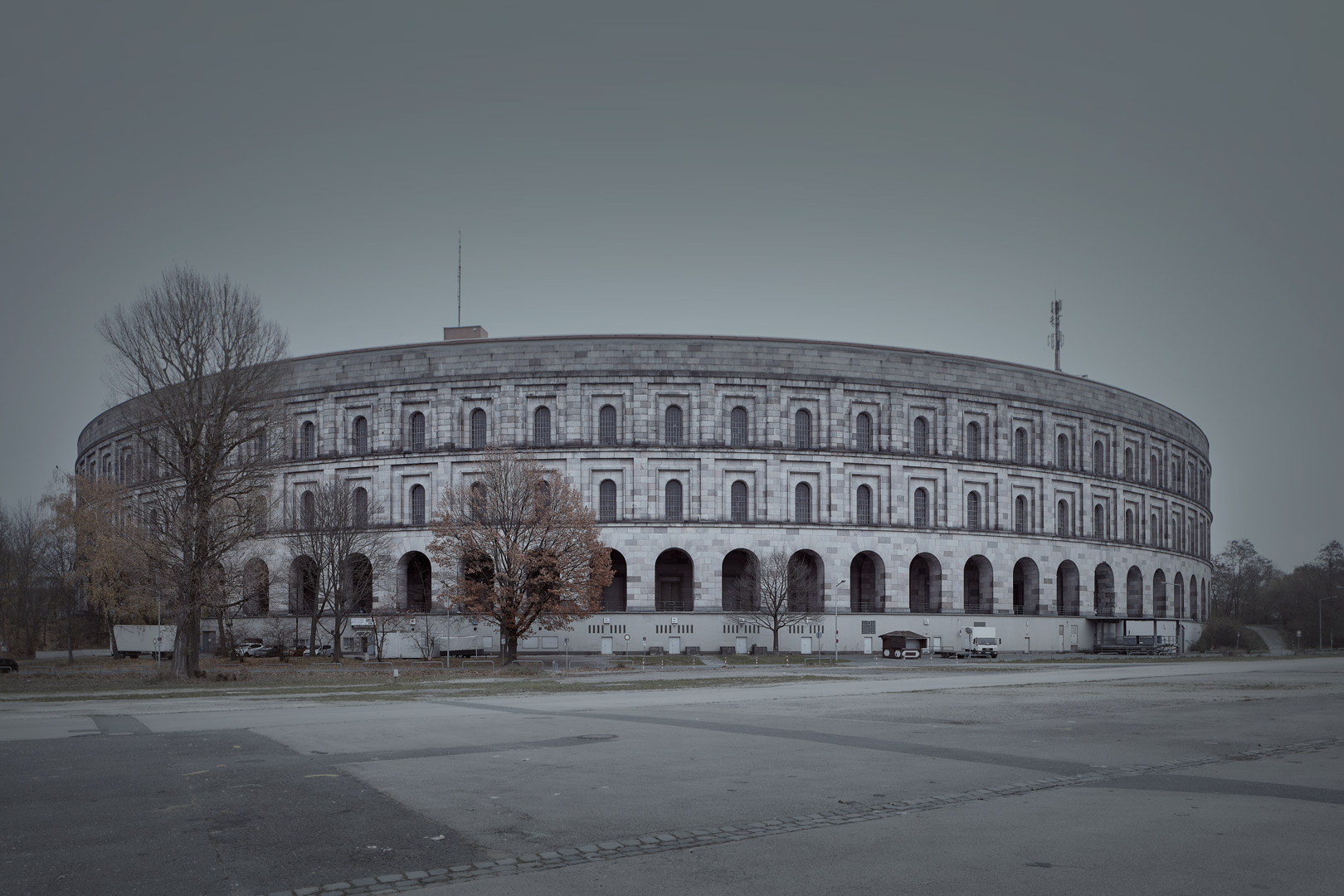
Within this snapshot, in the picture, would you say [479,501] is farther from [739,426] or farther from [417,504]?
[739,426]

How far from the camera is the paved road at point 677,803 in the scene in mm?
7922

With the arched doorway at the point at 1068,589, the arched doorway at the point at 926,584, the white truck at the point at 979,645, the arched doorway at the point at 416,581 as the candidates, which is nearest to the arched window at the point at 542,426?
the arched doorway at the point at 416,581

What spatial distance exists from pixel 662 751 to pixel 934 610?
65.6 metres

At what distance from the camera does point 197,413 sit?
4138 centimetres

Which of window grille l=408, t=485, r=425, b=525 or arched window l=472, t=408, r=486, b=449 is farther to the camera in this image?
window grille l=408, t=485, r=425, b=525

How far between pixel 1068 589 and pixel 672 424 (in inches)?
1424

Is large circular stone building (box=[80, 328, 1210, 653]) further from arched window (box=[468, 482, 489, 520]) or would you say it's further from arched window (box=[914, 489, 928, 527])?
arched window (box=[468, 482, 489, 520])

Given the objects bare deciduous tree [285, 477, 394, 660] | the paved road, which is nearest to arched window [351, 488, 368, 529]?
bare deciduous tree [285, 477, 394, 660]

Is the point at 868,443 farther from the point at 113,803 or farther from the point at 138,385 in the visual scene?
the point at 113,803

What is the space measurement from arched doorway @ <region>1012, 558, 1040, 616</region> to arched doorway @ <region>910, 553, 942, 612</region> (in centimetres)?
690

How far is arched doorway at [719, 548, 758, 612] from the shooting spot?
234ft

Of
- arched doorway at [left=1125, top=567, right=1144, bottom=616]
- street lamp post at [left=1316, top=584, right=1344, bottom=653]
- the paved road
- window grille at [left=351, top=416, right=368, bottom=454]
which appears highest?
window grille at [left=351, top=416, right=368, bottom=454]

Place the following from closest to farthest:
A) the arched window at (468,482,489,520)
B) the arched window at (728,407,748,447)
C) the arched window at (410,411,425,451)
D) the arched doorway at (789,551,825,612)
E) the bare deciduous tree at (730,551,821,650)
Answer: the arched window at (468,482,489,520)
the bare deciduous tree at (730,551,821,650)
the arched doorway at (789,551,825,612)
the arched window at (728,407,748,447)
the arched window at (410,411,425,451)

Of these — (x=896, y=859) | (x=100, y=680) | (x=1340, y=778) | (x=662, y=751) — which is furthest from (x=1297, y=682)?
(x=100, y=680)
